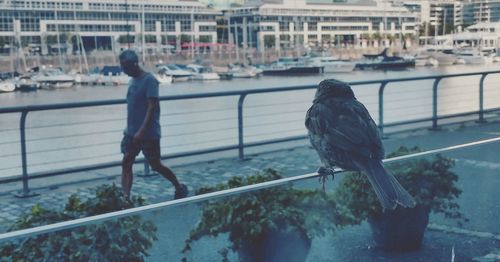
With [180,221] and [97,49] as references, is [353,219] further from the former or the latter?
[97,49]

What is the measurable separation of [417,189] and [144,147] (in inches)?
148

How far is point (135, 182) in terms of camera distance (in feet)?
29.2

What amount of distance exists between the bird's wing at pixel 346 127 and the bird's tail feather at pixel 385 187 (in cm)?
6

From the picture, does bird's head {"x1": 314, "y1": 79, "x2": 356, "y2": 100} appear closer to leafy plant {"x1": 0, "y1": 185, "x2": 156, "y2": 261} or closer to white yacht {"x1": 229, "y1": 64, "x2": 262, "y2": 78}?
leafy plant {"x1": 0, "y1": 185, "x2": 156, "y2": 261}

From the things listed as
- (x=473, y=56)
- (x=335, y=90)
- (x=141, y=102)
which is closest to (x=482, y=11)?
(x=473, y=56)

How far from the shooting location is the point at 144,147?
24.9 feet

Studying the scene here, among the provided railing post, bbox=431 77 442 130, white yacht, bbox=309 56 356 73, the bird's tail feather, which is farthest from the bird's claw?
white yacht, bbox=309 56 356 73

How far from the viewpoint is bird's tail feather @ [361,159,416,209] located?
10.6 feet

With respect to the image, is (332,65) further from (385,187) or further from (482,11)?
(385,187)

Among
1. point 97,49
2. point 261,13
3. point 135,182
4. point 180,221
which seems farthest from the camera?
point 261,13

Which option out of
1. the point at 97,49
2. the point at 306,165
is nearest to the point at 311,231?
the point at 306,165

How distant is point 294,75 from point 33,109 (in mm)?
77792

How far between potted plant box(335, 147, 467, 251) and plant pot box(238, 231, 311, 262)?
1.33 feet

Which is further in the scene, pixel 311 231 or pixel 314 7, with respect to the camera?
pixel 314 7
